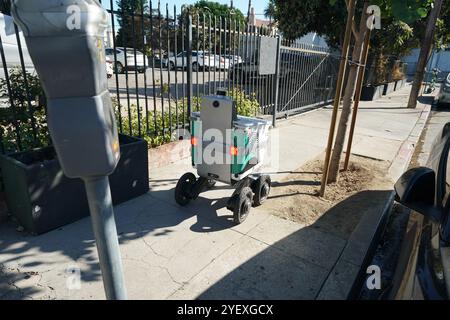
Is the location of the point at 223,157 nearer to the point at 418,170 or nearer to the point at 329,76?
the point at 418,170

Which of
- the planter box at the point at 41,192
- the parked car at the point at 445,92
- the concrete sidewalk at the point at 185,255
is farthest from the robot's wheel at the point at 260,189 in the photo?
the parked car at the point at 445,92

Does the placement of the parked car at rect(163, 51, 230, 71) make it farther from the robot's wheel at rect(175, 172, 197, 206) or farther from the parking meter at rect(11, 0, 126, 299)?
the parking meter at rect(11, 0, 126, 299)

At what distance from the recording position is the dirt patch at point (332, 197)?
3529mm

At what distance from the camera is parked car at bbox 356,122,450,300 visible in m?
1.31

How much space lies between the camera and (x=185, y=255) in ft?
9.20

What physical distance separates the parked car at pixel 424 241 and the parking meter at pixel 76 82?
139 cm

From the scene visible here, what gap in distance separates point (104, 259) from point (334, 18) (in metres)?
12.0

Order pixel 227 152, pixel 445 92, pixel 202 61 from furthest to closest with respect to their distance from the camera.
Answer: pixel 445 92 → pixel 202 61 → pixel 227 152

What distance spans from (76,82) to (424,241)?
173 cm

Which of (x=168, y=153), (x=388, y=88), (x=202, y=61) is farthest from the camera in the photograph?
(x=388, y=88)

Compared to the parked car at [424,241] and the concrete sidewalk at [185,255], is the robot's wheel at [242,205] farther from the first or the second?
the parked car at [424,241]

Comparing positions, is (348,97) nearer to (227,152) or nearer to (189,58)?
(227,152)

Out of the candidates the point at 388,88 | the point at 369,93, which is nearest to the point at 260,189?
the point at 369,93

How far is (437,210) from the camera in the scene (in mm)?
1645
